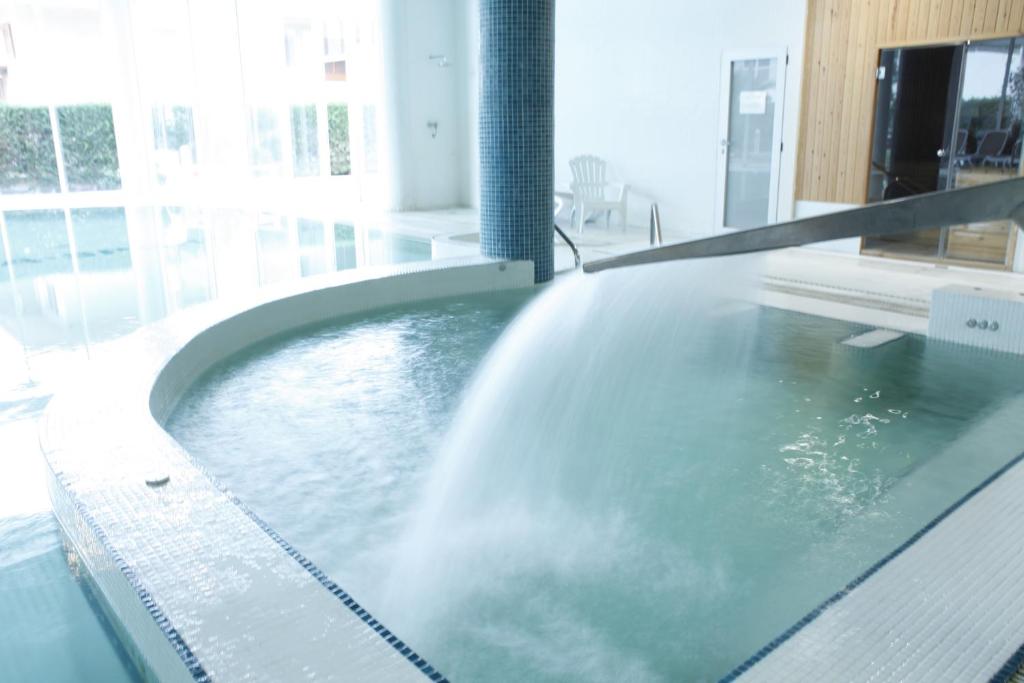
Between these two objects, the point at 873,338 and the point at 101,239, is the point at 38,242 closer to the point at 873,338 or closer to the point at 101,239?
the point at 101,239

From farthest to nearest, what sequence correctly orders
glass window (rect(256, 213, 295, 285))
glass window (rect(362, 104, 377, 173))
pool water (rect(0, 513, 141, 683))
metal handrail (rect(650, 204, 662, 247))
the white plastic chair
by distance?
glass window (rect(362, 104, 377, 173)) < the white plastic chair < glass window (rect(256, 213, 295, 285)) < metal handrail (rect(650, 204, 662, 247)) < pool water (rect(0, 513, 141, 683))

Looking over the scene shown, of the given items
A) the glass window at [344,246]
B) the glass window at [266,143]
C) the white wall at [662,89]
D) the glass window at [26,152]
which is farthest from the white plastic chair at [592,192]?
the glass window at [26,152]

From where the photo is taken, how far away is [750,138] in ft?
28.7

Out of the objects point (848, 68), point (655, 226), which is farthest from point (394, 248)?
point (848, 68)

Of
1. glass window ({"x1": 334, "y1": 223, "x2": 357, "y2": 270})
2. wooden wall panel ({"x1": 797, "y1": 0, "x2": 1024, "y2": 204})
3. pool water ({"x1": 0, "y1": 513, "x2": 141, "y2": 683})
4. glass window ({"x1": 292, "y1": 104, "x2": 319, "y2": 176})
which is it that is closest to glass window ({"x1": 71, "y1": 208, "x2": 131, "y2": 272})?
glass window ({"x1": 334, "y1": 223, "x2": 357, "y2": 270})

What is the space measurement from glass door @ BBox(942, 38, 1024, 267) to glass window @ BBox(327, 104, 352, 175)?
420 inches

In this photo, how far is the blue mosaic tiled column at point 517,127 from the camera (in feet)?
19.5

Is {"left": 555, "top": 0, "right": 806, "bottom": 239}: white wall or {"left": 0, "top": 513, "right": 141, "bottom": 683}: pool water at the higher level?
{"left": 555, "top": 0, "right": 806, "bottom": 239}: white wall

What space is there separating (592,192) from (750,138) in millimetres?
2061

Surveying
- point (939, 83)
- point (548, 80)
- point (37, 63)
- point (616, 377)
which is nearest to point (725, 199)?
point (939, 83)

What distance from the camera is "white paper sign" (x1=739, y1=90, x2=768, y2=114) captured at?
8500mm

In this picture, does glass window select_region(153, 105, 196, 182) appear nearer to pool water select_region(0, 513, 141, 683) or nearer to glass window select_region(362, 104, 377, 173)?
glass window select_region(362, 104, 377, 173)

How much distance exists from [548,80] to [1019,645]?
520cm

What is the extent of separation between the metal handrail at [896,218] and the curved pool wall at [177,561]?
1.72m
